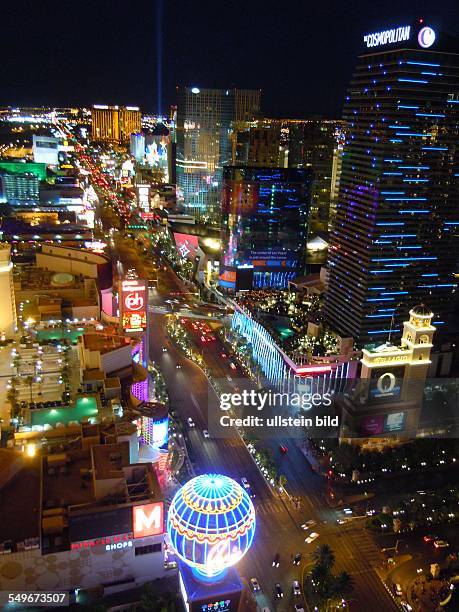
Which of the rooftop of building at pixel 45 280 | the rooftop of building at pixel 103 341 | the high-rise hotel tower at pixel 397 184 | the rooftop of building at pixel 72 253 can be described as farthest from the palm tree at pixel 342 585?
the rooftop of building at pixel 72 253

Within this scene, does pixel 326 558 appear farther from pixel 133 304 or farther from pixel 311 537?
pixel 133 304

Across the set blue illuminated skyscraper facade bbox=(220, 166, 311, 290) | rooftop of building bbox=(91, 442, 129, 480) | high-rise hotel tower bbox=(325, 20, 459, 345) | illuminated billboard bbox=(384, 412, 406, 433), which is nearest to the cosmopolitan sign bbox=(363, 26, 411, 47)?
high-rise hotel tower bbox=(325, 20, 459, 345)

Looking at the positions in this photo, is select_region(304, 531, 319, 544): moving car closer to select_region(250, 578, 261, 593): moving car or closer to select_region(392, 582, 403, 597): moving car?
select_region(250, 578, 261, 593): moving car

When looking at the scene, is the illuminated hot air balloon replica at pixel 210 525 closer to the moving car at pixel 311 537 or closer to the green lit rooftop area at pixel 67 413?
the green lit rooftop area at pixel 67 413

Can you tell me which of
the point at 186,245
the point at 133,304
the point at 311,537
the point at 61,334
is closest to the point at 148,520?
the point at 311,537

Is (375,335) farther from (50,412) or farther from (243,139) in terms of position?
(243,139)
